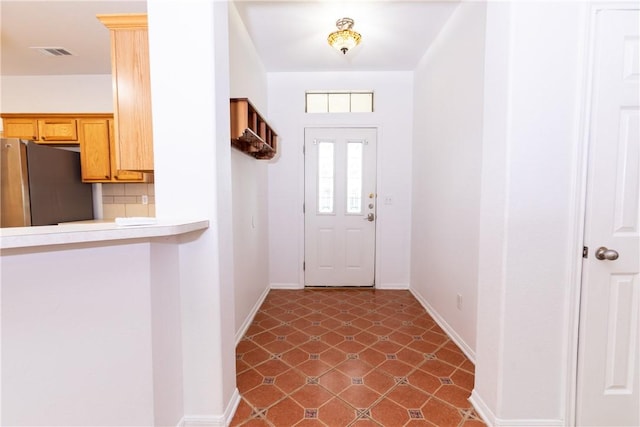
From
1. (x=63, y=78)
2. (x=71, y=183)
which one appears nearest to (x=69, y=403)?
(x=71, y=183)

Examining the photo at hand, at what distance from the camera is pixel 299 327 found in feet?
8.93

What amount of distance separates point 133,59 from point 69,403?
1.86 metres

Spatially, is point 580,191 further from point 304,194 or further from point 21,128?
point 21,128

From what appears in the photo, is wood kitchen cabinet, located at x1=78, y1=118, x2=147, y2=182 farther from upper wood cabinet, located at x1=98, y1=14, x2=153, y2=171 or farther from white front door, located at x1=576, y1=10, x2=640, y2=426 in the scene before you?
white front door, located at x1=576, y1=10, x2=640, y2=426

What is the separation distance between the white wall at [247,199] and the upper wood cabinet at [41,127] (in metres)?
2.30

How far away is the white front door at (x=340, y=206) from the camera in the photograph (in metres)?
3.74

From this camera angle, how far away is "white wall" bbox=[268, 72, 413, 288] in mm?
3660

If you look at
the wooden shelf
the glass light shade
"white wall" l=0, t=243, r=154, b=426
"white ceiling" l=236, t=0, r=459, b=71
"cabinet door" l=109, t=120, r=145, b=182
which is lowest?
"white wall" l=0, t=243, r=154, b=426

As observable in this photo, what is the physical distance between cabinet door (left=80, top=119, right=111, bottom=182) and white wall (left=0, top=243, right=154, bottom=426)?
293 centimetres

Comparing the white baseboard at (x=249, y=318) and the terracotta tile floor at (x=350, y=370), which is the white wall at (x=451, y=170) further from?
the white baseboard at (x=249, y=318)

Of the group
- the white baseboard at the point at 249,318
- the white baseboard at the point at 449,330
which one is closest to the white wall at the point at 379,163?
the white baseboard at the point at 249,318

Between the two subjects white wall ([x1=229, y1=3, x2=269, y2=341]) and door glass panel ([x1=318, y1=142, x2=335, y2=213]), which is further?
door glass panel ([x1=318, y1=142, x2=335, y2=213])

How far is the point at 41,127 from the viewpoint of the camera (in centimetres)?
337

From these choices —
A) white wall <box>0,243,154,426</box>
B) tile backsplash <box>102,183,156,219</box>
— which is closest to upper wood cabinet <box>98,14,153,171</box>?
white wall <box>0,243,154,426</box>
